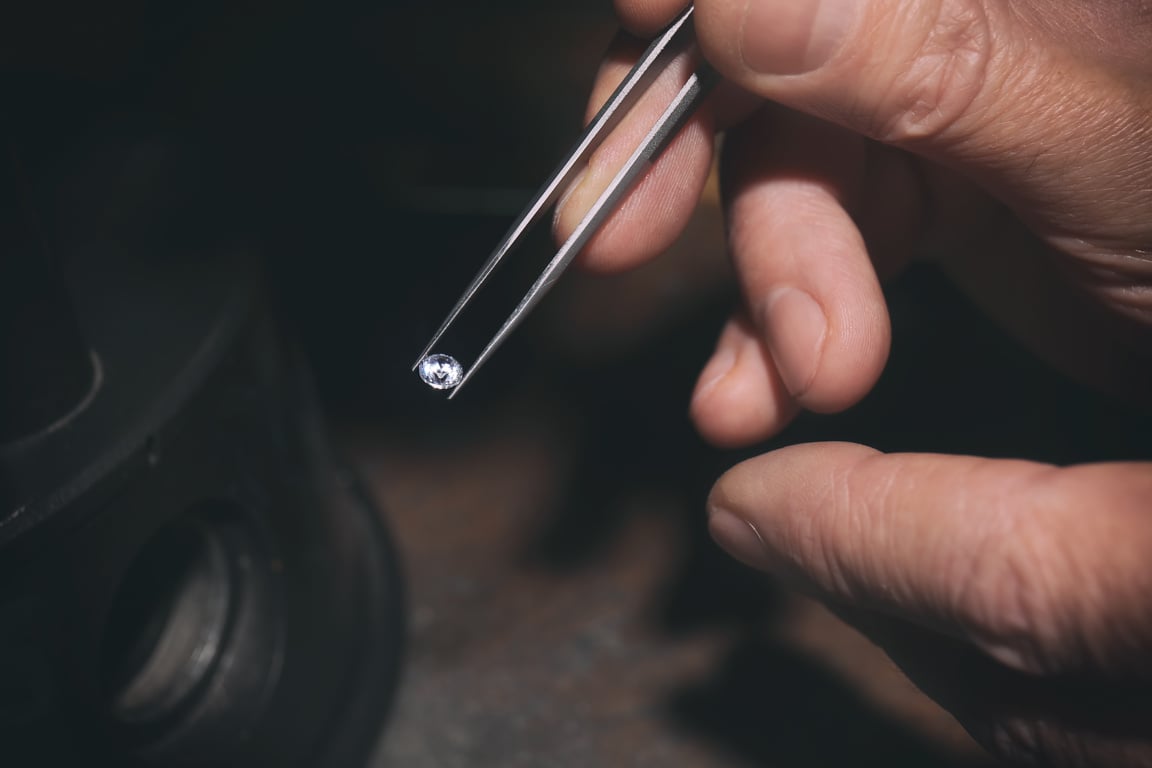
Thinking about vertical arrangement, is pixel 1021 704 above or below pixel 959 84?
below

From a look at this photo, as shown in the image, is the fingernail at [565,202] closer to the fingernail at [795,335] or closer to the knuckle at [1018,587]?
the fingernail at [795,335]

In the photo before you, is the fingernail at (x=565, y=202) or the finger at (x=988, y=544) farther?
the fingernail at (x=565, y=202)

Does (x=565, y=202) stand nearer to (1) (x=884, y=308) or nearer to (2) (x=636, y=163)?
(2) (x=636, y=163)

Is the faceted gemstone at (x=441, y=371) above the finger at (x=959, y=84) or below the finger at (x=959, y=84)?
below

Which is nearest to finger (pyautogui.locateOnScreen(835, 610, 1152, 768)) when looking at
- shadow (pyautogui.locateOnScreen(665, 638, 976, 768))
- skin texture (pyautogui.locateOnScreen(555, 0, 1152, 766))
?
skin texture (pyautogui.locateOnScreen(555, 0, 1152, 766))

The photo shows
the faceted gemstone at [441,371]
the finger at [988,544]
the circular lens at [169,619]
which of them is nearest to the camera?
the finger at [988,544]

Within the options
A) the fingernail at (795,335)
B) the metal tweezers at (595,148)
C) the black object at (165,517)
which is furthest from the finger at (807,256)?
the black object at (165,517)

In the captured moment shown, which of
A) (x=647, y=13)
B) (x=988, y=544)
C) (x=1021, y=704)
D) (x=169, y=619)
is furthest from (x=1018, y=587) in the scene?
(x=169, y=619)

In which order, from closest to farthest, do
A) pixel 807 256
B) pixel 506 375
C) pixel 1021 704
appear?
pixel 1021 704, pixel 807 256, pixel 506 375
